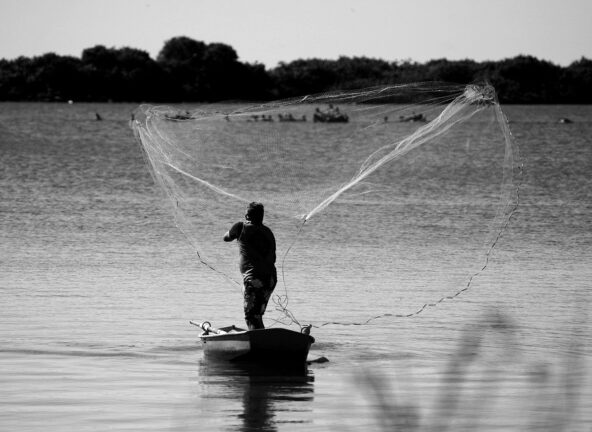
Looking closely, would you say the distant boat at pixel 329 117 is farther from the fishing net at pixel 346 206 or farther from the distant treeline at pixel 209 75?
the fishing net at pixel 346 206

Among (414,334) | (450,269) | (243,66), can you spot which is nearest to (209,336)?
(414,334)

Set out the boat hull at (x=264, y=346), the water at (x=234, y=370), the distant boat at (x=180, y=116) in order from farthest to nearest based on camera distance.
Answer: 1. the distant boat at (x=180, y=116)
2. the boat hull at (x=264, y=346)
3. the water at (x=234, y=370)

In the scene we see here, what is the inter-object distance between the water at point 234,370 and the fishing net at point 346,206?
1.84 feet

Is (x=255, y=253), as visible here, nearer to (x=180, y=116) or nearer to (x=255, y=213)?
(x=255, y=213)

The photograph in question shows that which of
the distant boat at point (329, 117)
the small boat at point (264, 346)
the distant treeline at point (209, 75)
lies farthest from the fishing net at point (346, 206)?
the distant treeline at point (209, 75)

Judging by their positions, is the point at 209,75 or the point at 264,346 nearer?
the point at 264,346

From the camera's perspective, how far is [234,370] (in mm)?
11930

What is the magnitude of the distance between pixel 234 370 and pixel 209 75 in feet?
392

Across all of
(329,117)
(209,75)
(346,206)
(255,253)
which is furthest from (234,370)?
(209,75)

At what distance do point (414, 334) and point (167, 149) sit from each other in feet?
11.4

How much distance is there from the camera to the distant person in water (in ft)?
39.3

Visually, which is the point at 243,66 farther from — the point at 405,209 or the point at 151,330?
the point at 151,330

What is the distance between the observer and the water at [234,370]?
381 inches

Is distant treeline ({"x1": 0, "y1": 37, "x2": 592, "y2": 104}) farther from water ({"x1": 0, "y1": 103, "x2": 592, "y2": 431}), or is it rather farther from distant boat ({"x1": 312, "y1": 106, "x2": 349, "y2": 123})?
water ({"x1": 0, "y1": 103, "x2": 592, "y2": 431})
